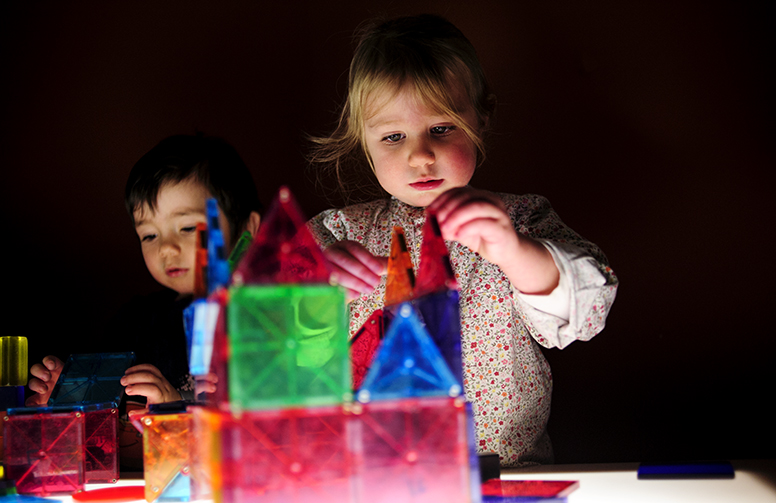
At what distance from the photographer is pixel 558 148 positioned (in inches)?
57.0

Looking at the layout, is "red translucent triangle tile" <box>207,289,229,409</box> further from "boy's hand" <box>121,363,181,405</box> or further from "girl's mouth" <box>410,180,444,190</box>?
"girl's mouth" <box>410,180,444,190</box>

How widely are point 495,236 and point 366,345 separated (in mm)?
182

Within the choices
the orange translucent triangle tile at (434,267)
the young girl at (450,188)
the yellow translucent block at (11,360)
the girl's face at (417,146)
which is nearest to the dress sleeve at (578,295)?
the young girl at (450,188)

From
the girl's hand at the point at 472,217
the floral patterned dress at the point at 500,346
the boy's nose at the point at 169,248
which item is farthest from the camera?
the boy's nose at the point at 169,248

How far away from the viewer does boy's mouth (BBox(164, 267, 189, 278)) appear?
131 centimetres

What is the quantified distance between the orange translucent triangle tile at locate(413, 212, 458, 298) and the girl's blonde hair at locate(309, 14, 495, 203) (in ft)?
1.75

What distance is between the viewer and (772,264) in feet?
4.49

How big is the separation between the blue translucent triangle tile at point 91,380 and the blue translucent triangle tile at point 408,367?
50 cm

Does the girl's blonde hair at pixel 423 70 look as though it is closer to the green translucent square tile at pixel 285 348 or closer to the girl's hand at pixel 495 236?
the girl's hand at pixel 495 236

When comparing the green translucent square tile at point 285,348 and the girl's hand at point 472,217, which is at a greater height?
the girl's hand at point 472,217

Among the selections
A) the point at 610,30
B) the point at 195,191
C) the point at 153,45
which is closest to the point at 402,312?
the point at 195,191

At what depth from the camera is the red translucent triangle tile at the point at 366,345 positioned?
0.59 m

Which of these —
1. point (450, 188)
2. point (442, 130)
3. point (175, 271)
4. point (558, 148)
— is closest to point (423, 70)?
point (442, 130)

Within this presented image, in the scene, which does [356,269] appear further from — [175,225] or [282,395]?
[175,225]
